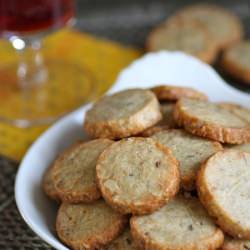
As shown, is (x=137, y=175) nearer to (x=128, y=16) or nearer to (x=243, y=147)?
Result: (x=243, y=147)

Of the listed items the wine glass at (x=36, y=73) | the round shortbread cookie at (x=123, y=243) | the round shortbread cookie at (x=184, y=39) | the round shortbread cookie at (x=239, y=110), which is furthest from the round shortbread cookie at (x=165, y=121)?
the round shortbread cookie at (x=184, y=39)

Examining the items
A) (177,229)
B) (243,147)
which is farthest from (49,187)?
(243,147)

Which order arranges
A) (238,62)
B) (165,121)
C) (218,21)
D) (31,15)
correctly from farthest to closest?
1. (218,21)
2. (238,62)
3. (31,15)
4. (165,121)

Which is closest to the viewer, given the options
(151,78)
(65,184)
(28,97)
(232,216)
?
(232,216)

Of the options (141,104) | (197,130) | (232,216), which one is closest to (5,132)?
(141,104)

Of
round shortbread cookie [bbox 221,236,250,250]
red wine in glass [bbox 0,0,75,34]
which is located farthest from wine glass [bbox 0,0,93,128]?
round shortbread cookie [bbox 221,236,250,250]

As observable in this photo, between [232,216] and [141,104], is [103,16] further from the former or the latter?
[232,216]
